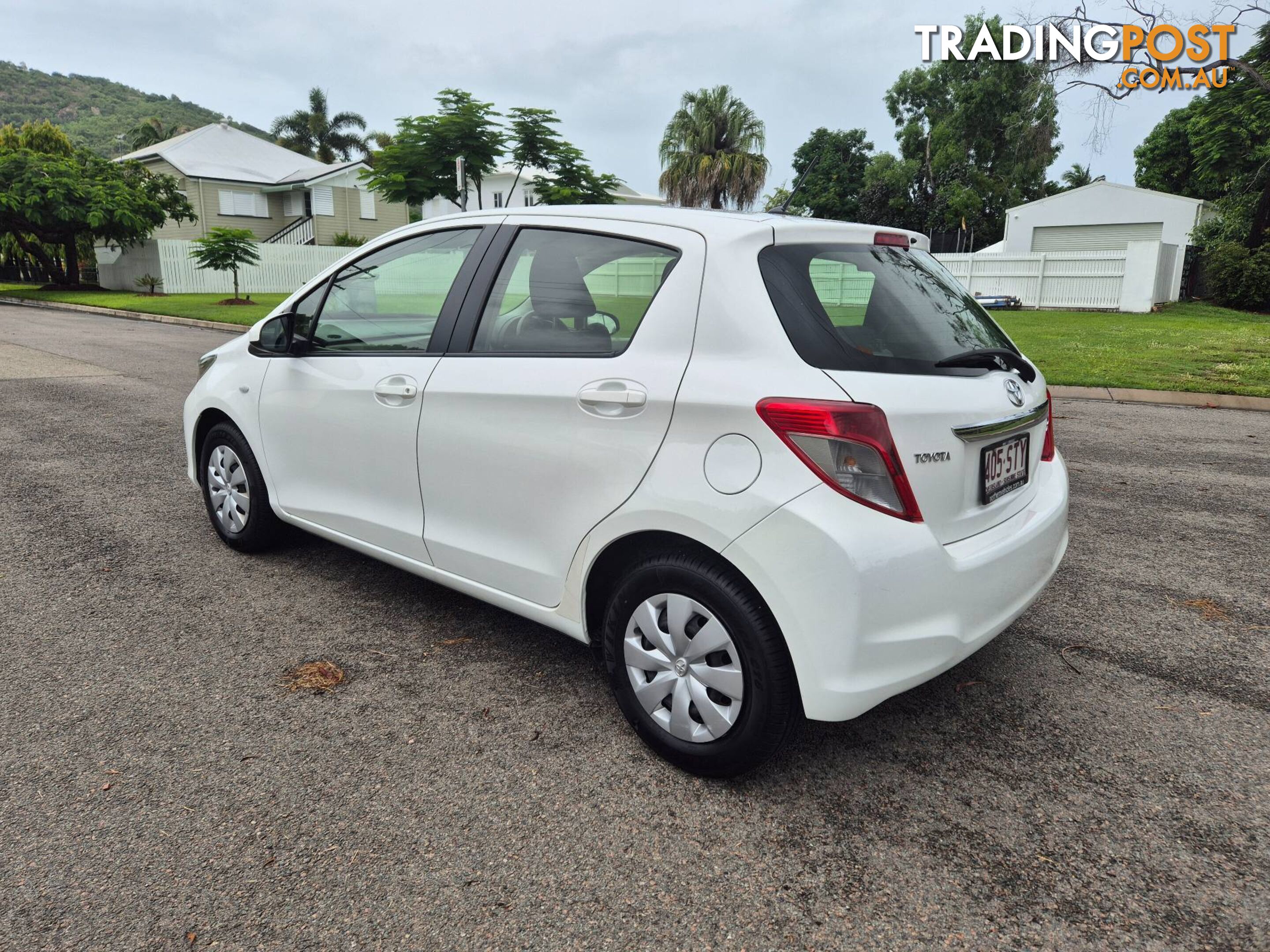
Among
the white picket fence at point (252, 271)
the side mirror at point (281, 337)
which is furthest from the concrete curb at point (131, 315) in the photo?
the side mirror at point (281, 337)

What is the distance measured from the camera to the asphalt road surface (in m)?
2.07

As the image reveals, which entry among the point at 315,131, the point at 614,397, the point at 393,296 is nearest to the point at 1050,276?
the point at 393,296

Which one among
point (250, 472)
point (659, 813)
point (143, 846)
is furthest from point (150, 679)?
point (659, 813)

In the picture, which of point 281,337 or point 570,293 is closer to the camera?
point 570,293

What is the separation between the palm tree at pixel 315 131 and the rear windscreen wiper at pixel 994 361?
255ft

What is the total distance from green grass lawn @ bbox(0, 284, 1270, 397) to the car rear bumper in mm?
674

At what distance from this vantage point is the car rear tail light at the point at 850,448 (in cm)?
226

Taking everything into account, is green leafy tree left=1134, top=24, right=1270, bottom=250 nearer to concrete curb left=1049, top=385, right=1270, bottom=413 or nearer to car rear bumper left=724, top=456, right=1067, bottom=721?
concrete curb left=1049, top=385, right=1270, bottom=413

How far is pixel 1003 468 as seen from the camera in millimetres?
2693

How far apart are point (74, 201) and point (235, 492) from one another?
32.1 m

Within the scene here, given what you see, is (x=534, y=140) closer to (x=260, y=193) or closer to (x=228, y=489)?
(x=228, y=489)

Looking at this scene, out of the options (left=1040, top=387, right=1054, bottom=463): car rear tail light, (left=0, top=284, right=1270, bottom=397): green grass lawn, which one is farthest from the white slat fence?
(left=1040, top=387, right=1054, bottom=463): car rear tail light

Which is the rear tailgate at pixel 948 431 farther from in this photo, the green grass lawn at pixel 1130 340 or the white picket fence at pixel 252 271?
the white picket fence at pixel 252 271

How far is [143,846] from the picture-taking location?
2.28 meters
